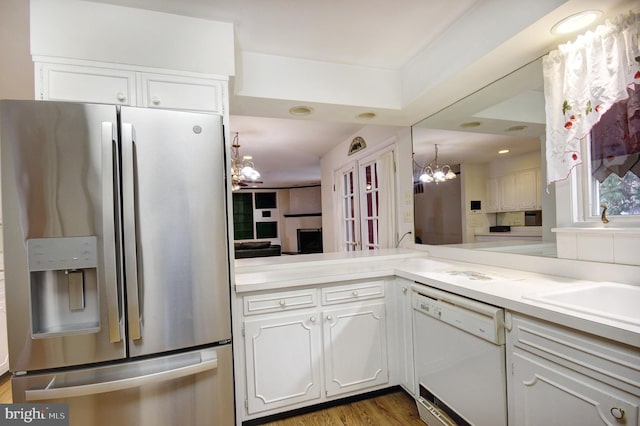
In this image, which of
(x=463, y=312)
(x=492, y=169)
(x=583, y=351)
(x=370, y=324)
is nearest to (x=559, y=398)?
(x=583, y=351)

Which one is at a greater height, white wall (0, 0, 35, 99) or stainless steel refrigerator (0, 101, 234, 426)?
white wall (0, 0, 35, 99)

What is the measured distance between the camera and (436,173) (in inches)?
99.7

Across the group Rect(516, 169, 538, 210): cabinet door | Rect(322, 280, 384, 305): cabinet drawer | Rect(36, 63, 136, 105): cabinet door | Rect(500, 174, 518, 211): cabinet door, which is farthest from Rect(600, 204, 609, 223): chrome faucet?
Rect(36, 63, 136, 105): cabinet door

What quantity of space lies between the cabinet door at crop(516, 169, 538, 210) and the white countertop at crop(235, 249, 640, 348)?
1.36 ft

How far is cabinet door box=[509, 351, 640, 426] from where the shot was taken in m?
0.87

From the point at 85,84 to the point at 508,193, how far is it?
2467 mm

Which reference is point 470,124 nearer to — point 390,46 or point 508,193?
point 508,193

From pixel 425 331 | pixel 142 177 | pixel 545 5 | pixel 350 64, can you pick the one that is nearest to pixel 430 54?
pixel 350 64

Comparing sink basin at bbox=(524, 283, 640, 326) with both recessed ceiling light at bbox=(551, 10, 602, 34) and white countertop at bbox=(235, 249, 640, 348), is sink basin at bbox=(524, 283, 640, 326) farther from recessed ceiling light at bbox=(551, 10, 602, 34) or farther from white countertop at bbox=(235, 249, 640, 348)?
recessed ceiling light at bbox=(551, 10, 602, 34)

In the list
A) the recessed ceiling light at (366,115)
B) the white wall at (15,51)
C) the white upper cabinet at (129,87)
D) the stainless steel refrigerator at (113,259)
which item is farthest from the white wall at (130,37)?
the recessed ceiling light at (366,115)

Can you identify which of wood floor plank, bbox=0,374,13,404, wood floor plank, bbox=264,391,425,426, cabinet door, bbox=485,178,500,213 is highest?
cabinet door, bbox=485,178,500,213

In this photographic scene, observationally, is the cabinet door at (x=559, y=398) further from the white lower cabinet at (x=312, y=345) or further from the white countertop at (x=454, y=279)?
the white lower cabinet at (x=312, y=345)

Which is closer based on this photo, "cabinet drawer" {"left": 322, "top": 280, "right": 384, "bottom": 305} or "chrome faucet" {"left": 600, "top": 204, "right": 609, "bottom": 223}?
"chrome faucet" {"left": 600, "top": 204, "right": 609, "bottom": 223}

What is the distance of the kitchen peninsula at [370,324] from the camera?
3.50 feet
